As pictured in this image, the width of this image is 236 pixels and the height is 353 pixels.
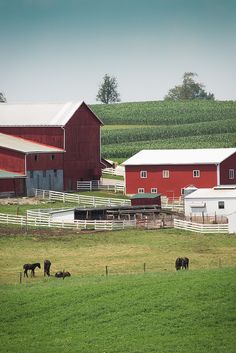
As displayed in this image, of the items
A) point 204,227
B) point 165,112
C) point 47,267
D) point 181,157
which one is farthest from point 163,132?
point 47,267

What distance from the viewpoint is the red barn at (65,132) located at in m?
79.9

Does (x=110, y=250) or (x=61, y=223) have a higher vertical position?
(x=61, y=223)

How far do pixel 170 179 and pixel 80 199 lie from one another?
8114mm

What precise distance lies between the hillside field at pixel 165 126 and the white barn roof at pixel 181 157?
2068 cm

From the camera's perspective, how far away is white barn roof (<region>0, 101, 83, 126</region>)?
80.6 meters

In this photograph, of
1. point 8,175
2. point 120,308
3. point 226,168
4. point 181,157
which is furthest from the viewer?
point 181,157

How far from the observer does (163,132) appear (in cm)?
12300

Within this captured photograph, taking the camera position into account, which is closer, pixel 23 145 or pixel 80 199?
pixel 80 199

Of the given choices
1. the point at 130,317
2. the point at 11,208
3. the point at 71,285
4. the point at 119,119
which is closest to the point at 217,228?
the point at 11,208

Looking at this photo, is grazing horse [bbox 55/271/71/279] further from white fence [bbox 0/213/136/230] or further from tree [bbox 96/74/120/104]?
tree [bbox 96/74/120/104]

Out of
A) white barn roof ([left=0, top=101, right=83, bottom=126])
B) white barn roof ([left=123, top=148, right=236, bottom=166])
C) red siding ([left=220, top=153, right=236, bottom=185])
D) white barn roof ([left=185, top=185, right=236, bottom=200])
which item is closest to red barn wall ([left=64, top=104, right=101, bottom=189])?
white barn roof ([left=0, top=101, right=83, bottom=126])

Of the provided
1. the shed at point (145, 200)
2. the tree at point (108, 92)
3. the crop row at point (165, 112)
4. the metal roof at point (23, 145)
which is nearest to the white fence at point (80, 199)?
the shed at point (145, 200)

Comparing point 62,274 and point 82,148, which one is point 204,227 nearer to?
point 62,274

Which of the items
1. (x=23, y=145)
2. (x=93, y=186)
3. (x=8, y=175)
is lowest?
(x=93, y=186)
